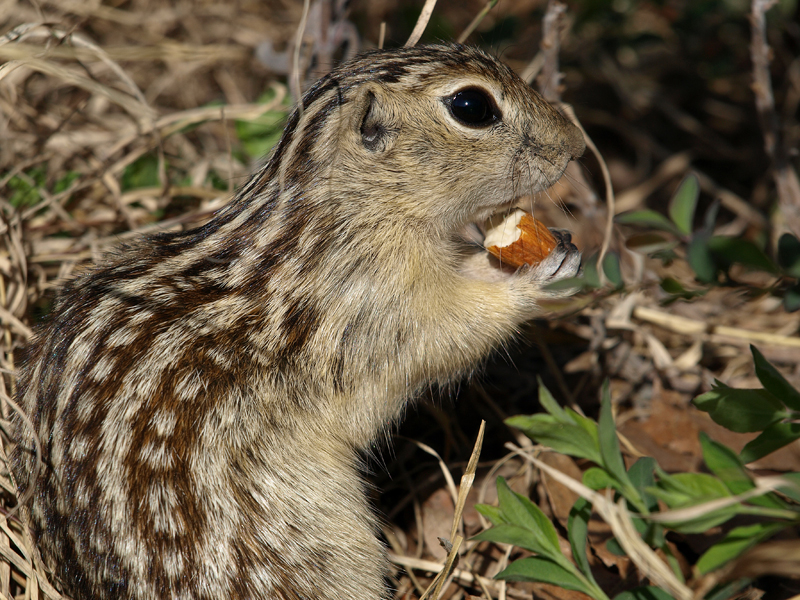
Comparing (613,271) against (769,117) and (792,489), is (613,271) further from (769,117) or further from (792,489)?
(769,117)

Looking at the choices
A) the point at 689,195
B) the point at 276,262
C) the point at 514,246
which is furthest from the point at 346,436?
the point at 689,195

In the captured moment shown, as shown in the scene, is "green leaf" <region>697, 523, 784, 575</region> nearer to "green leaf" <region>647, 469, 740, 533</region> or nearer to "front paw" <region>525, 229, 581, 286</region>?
"green leaf" <region>647, 469, 740, 533</region>

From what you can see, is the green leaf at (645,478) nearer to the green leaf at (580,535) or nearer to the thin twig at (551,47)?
the green leaf at (580,535)

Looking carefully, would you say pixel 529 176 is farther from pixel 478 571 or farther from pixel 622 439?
pixel 478 571

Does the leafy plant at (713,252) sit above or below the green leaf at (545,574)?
above

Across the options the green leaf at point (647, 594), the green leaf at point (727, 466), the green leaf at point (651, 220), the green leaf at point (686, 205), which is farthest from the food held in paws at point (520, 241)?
the green leaf at point (647, 594)

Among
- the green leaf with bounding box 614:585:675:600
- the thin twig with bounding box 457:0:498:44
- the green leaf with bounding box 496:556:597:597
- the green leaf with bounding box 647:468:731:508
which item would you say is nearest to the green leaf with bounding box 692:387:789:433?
the green leaf with bounding box 647:468:731:508

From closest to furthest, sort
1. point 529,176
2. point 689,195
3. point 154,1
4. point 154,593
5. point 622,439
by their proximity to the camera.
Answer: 1. point 154,593
2. point 689,195
3. point 529,176
4. point 622,439
5. point 154,1
